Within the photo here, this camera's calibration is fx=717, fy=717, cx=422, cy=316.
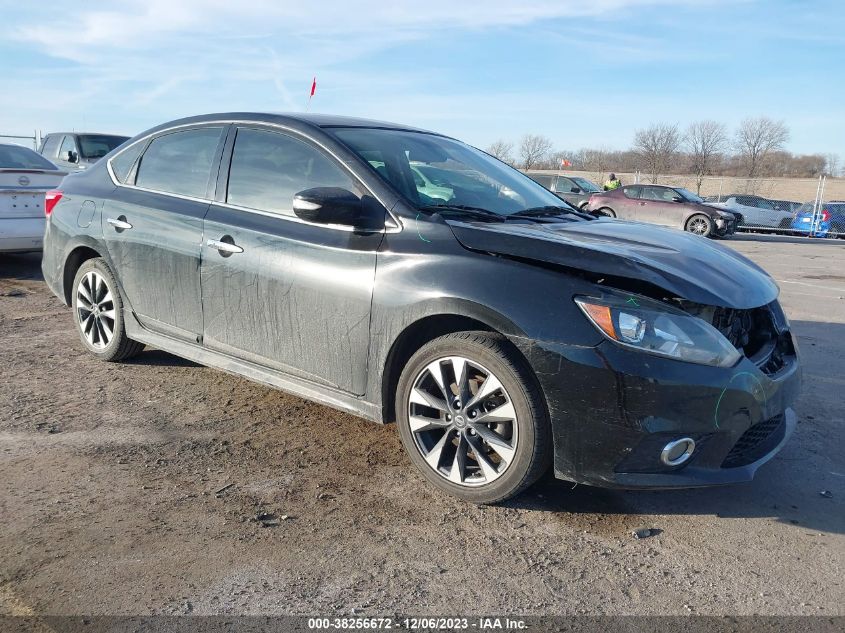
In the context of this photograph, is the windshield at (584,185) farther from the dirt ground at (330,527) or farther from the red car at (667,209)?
the dirt ground at (330,527)

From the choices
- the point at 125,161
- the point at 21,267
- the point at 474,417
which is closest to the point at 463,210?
the point at 474,417

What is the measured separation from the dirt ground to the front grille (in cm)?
29

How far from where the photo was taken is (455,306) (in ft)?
10.2

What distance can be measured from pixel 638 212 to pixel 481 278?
1920 centimetres

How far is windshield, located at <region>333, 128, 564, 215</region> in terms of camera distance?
3.68 m

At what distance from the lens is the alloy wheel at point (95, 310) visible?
4883 mm

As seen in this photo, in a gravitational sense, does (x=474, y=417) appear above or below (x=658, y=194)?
below

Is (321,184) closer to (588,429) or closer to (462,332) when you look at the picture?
(462,332)

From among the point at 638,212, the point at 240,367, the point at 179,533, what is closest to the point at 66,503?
the point at 179,533

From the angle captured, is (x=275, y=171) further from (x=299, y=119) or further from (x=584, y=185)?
(x=584, y=185)

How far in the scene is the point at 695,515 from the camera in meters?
3.19

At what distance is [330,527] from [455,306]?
1.06m

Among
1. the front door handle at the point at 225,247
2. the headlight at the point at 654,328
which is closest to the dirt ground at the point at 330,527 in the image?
the headlight at the point at 654,328

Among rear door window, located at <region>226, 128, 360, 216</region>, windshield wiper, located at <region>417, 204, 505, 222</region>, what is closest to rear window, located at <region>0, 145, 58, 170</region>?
rear door window, located at <region>226, 128, 360, 216</region>
